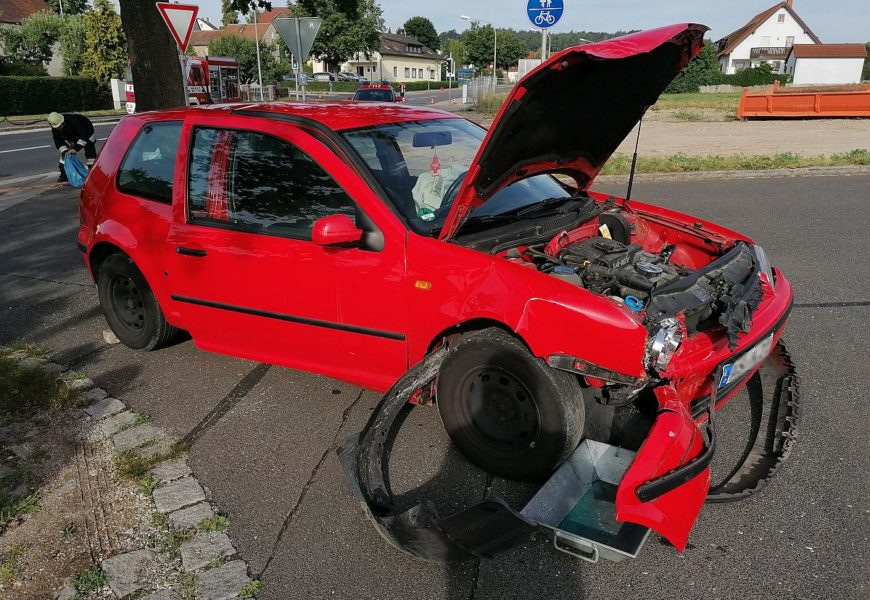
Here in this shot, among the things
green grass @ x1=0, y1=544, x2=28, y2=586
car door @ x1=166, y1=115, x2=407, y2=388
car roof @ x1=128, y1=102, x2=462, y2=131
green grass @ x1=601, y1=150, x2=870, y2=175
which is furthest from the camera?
green grass @ x1=601, y1=150, x2=870, y2=175

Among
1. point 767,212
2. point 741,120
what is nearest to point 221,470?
point 767,212

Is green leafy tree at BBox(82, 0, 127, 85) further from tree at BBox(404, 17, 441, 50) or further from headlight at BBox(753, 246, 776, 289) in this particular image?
tree at BBox(404, 17, 441, 50)

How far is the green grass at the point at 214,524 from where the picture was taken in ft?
9.43

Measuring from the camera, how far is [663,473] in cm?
237

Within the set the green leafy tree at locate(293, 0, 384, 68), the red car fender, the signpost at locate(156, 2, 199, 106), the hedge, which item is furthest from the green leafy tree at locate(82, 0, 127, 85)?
the red car fender

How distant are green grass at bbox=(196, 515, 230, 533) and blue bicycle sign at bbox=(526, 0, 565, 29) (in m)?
9.47

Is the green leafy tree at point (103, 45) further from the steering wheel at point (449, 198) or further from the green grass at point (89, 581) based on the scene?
the green grass at point (89, 581)

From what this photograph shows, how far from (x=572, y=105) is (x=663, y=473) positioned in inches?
79.8

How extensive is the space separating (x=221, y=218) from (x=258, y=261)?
426 mm

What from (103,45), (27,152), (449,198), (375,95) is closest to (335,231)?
(449,198)

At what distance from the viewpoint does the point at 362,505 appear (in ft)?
9.02

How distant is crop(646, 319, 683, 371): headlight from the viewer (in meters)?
2.62

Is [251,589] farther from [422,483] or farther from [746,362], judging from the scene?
[746,362]

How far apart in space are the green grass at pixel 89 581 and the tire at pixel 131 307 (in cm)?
224
